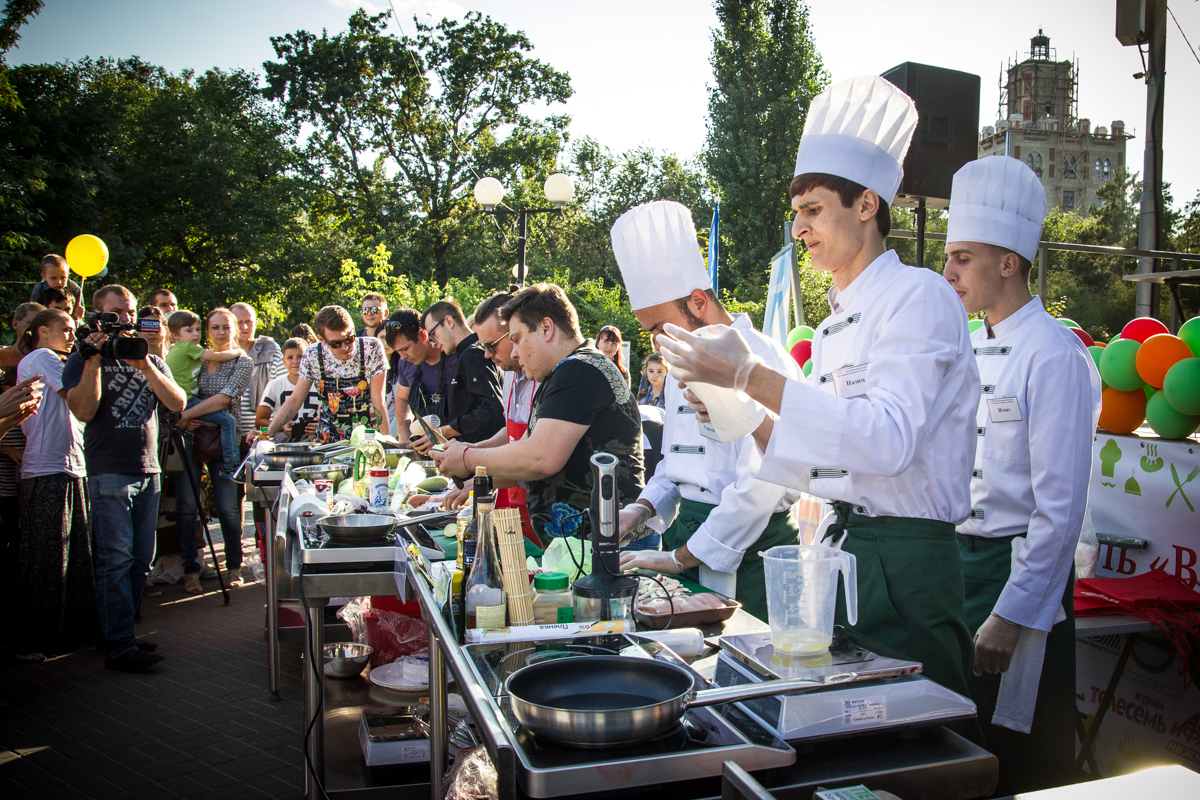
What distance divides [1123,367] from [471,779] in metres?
3.00

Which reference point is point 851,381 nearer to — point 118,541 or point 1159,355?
point 1159,355

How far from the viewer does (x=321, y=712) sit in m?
2.41

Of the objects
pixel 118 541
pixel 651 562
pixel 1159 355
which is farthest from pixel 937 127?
pixel 118 541

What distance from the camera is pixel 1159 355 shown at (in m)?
3.05

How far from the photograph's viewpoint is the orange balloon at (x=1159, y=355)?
3.00m

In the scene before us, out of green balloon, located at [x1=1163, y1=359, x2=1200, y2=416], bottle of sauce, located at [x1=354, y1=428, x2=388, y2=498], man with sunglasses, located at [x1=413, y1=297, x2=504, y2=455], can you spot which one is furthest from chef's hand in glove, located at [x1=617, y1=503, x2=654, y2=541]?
man with sunglasses, located at [x1=413, y1=297, x2=504, y2=455]

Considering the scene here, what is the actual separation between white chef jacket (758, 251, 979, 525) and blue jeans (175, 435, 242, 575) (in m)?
5.19

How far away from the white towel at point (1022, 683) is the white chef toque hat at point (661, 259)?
125cm

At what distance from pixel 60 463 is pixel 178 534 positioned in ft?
5.98

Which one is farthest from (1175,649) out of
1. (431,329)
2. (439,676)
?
(431,329)

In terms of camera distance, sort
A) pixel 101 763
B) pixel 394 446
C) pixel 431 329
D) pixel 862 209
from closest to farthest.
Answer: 1. pixel 862 209
2. pixel 101 763
3. pixel 394 446
4. pixel 431 329

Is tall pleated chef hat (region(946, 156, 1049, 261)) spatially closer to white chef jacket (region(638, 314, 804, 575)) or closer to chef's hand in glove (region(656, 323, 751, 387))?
white chef jacket (region(638, 314, 804, 575))

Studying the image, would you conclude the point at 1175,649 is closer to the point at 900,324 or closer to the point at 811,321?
the point at 900,324

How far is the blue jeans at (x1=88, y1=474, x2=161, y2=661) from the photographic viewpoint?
158 inches
